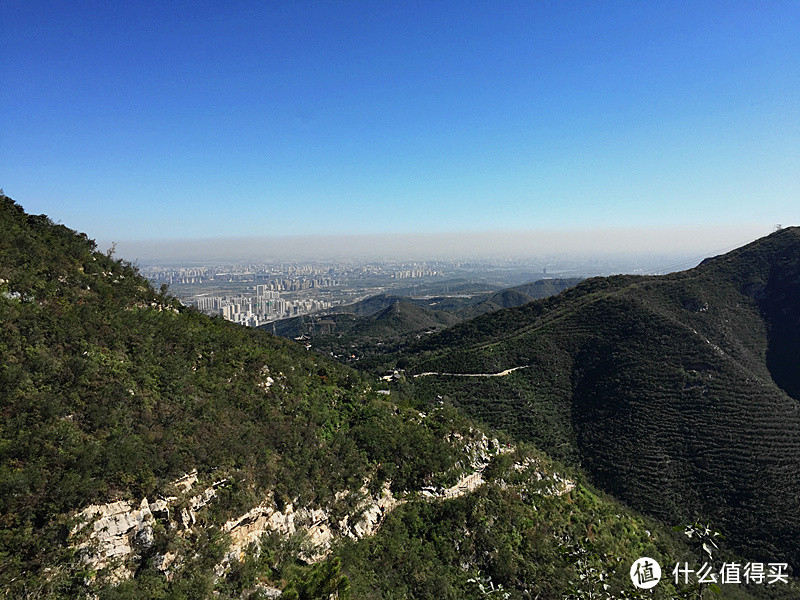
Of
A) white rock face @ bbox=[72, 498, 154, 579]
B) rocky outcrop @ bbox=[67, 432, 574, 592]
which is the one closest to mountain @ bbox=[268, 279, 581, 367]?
rocky outcrop @ bbox=[67, 432, 574, 592]

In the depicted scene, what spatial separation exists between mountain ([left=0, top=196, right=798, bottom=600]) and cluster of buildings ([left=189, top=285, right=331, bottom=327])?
9689 cm

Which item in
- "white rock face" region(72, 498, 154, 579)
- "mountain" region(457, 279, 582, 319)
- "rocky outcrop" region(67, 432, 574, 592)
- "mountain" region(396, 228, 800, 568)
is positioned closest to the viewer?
"white rock face" region(72, 498, 154, 579)

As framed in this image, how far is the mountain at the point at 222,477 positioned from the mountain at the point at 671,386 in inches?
333

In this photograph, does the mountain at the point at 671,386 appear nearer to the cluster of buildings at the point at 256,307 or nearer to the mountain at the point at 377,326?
the mountain at the point at 377,326

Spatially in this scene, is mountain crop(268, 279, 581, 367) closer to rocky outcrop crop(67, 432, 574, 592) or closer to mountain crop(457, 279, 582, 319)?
mountain crop(457, 279, 582, 319)

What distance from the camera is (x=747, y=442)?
74.0 feet

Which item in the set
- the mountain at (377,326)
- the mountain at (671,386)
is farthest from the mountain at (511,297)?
the mountain at (671,386)

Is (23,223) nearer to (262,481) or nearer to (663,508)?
(262,481)

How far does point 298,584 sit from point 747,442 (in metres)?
28.6

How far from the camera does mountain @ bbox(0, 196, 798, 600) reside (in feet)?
18.9

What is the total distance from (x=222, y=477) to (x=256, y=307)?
12273 centimetres

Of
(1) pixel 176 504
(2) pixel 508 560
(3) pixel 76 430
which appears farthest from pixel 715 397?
(3) pixel 76 430

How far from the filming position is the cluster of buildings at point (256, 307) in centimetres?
10869

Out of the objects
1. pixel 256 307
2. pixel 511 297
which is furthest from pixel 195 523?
pixel 256 307
